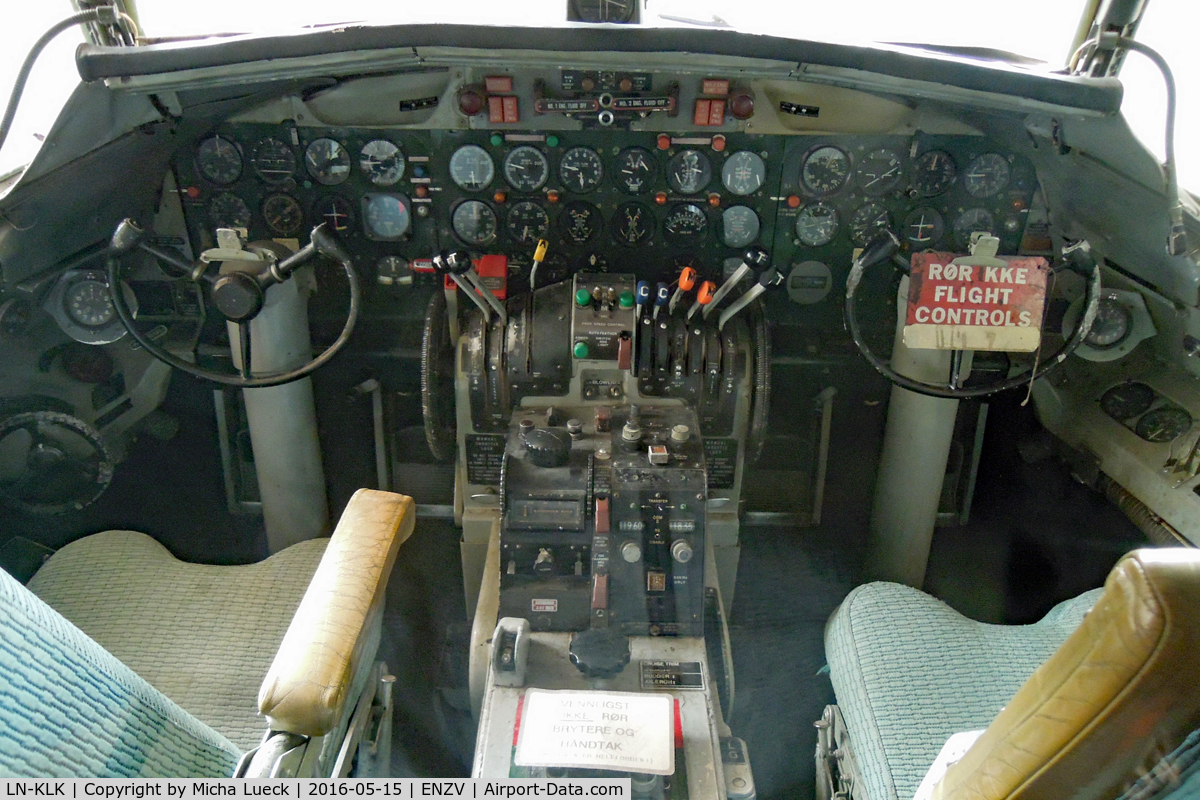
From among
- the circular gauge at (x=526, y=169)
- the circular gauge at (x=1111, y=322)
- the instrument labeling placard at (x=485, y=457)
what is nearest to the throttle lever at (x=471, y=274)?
the instrument labeling placard at (x=485, y=457)

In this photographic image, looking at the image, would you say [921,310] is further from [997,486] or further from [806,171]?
[997,486]

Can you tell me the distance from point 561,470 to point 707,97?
3.67 feet

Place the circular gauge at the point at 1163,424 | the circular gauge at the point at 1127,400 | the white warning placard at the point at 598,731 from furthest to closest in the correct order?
the circular gauge at the point at 1127,400, the circular gauge at the point at 1163,424, the white warning placard at the point at 598,731

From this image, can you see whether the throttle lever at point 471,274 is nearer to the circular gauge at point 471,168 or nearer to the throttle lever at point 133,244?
the circular gauge at point 471,168

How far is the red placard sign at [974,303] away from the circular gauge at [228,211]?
1891 millimetres

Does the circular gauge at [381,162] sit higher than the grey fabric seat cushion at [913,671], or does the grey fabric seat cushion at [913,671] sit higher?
the circular gauge at [381,162]

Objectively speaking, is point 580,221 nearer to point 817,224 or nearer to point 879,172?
point 817,224

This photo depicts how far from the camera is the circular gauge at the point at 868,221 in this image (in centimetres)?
245

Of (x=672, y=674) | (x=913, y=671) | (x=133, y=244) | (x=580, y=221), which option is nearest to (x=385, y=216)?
A: (x=580, y=221)

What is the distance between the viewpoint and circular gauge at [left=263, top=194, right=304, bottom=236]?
2.44m

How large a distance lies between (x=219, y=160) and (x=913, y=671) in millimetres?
2229

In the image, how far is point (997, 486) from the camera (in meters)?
2.89

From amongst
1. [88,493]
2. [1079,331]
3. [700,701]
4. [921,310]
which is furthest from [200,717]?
[1079,331]

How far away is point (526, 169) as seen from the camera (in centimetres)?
238
